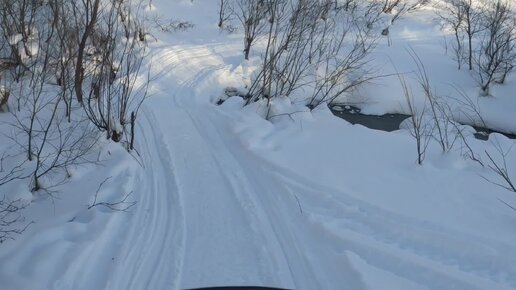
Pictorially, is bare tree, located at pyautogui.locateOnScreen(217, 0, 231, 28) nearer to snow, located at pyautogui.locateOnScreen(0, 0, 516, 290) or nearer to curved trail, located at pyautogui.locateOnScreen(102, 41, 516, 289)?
snow, located at pyautogui.locateOnScreen(0, 0, 516, 290)

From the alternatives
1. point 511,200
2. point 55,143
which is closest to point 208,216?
point 55,143

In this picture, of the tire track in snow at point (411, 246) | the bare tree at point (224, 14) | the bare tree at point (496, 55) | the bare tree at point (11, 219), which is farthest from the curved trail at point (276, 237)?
the bare tree at point (224, 14)

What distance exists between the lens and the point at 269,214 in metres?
5.91

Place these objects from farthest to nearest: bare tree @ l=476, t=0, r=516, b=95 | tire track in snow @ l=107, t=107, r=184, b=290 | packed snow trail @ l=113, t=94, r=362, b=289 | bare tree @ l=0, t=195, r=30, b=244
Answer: bare tree @ l=476, t=0, r=516, b=95, bare tree @ l=0, t=195, r=30, b=244, packed snow trail @ l=113, t=94, r=362, b=289, tire track in snow @ l=107, t=107, r=184, b=290

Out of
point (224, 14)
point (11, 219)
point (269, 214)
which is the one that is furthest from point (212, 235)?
point (224, 14)

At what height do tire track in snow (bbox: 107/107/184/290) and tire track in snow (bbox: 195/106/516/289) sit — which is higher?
tire track in snow (bbox: 107/107/184/290)

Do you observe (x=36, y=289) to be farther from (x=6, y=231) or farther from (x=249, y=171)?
(x=249, y=171)

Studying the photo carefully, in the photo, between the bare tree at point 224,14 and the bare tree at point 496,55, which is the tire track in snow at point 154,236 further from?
the bare tree at point 224,14

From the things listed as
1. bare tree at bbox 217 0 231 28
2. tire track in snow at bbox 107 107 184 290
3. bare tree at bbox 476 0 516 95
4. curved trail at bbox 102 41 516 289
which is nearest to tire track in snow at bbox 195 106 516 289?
curved trail at bbox 102 41 516 289

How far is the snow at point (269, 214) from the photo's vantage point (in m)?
4.69

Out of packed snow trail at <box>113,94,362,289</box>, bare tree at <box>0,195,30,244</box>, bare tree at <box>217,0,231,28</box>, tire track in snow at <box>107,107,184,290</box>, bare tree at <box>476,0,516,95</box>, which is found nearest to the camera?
tire track in snow at <box>107,107,184,290</box>

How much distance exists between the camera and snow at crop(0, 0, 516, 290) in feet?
15.4

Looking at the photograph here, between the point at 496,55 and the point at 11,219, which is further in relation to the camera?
the point at 496,55

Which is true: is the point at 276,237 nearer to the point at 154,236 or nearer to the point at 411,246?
the point at 154,236
